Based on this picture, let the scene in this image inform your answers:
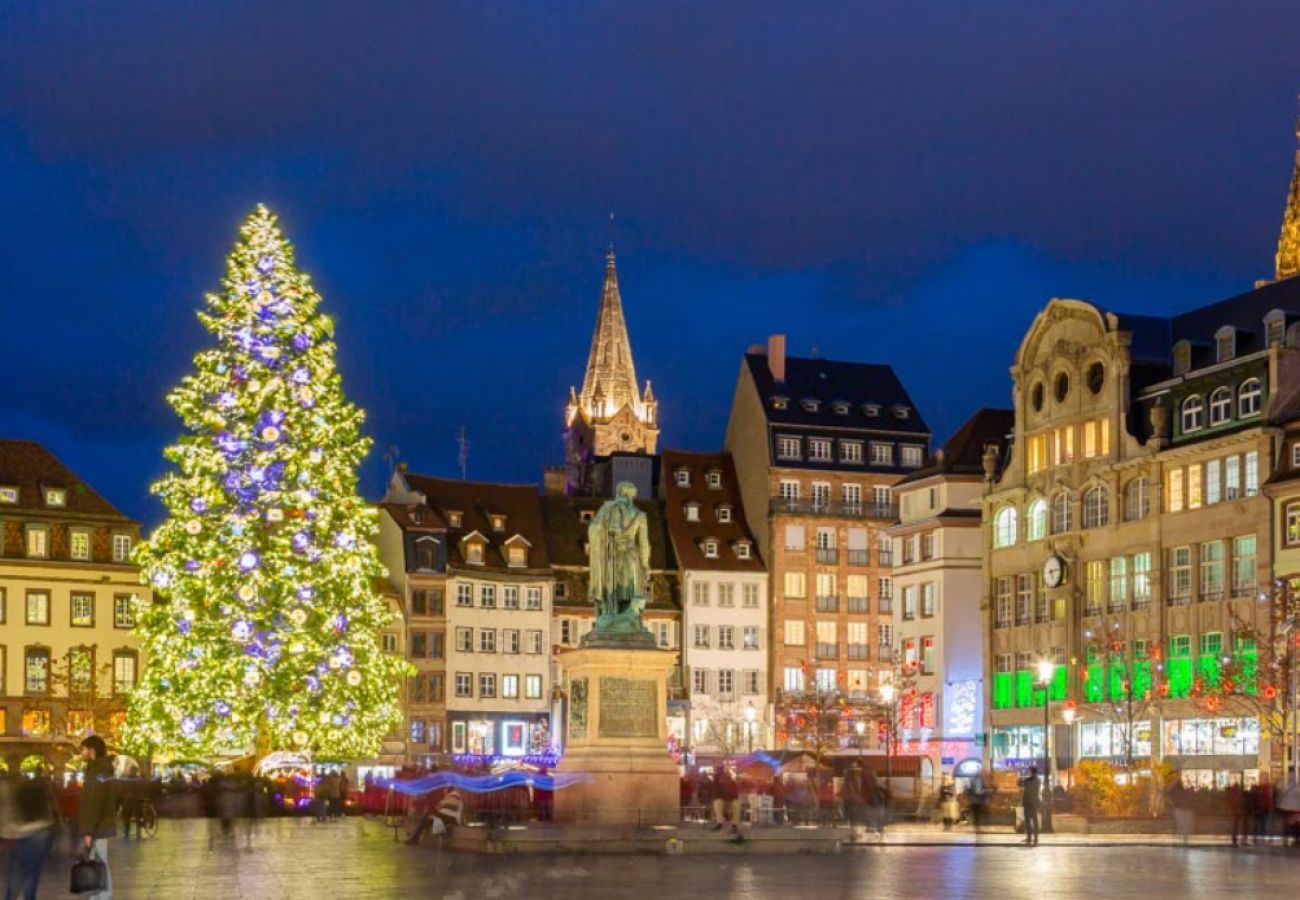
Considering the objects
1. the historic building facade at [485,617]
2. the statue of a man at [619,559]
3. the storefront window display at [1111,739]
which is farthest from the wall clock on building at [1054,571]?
the statue of a man at [619,559]

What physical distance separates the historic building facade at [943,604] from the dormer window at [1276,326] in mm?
18623

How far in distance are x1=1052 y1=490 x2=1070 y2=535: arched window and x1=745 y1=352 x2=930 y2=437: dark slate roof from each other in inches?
1020

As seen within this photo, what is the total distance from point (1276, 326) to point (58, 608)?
158 feet

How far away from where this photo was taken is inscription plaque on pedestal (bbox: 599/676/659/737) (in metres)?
38.9

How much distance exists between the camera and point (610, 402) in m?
178

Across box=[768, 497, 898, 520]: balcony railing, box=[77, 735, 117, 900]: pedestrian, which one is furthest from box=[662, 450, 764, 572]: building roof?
box=[77, 735, 117, 900]: pedestrian

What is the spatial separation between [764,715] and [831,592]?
6.64m

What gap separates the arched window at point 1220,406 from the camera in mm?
75938

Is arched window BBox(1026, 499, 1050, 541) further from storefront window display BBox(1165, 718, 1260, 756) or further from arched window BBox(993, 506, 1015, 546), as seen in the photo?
storefront window display BBox(1165, 718, 1260, 756)

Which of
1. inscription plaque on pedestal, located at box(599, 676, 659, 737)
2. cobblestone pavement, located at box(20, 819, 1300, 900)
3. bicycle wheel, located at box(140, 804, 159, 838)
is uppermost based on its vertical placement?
inscription plaque on pedestal, located at box(599, 676, 659, 737)

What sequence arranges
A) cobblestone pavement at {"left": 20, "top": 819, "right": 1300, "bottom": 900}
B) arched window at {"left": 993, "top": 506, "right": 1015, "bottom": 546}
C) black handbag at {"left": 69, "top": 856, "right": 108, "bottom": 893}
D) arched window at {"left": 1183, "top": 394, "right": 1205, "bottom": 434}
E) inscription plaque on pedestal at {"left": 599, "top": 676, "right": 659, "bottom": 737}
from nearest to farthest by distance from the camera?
black handbag at {"left": 69, "top": 856, "right": 108, "bottom": 893} → cobblestone pavement at {"left": 20, "top": 819, "right": 1300, "bottom": 900} → inscription plaque on pedestal at {"left": 599, "top": 676, "right": 659, "bottom": 737} → arched window at {"left": 1183, "top": 394, "right": 1205, "bottom": 434} → arched window at {"left": 993, "top": 506, "right": 1015, "bottom": 546}

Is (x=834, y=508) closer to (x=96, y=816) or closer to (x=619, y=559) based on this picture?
(x=619, y=559)

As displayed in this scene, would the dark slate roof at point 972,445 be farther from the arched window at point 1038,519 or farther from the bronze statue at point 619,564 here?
the bronze statue at point 619,564

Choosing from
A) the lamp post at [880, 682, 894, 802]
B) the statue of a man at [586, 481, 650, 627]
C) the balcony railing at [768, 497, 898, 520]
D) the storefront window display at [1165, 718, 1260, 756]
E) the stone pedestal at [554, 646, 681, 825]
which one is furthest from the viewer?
the balcony railing at [768, 497, 898, 520]
